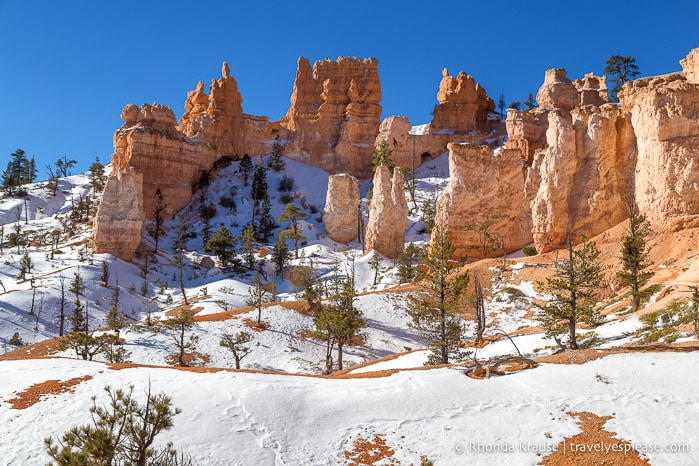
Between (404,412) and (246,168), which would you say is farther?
(246,168)

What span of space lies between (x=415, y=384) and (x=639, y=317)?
1274 centimetres

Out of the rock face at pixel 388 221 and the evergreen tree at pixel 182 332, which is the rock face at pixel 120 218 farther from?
the evergreen tree at pixel 182 332

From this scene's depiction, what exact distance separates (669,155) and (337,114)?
63.9 metres

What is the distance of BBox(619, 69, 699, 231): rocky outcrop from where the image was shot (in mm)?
32906

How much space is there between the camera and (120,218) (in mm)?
55906

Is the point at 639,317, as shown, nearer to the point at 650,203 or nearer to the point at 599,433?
the point at 599,433

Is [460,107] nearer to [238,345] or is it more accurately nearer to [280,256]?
[280,256]

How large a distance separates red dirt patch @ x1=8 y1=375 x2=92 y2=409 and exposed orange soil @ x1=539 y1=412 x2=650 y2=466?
48.7 ft

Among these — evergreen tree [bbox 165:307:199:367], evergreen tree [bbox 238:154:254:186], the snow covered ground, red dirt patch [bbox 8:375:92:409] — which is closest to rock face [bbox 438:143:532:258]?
evergreen tree [bbox 165:307:199:367]

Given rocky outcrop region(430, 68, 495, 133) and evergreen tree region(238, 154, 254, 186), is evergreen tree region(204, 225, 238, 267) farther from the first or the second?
rocky outcrop region(430, 68, 495, 133)

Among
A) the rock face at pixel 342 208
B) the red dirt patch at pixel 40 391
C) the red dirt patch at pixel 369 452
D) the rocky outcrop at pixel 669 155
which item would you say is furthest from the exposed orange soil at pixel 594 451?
the rock face at pixel 342 208

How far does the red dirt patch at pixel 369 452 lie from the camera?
12625 millimetres

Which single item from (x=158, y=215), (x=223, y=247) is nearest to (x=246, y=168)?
(x=158, y=215)

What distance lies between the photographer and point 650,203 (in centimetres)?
3503
